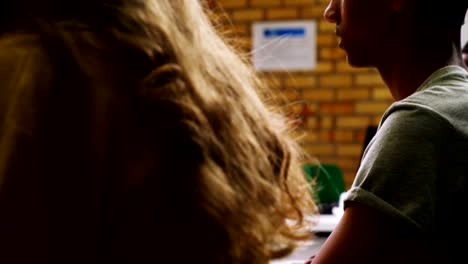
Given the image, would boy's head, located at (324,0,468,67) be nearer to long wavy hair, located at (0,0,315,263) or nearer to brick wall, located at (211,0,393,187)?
long wavy hair, located at (0,0,315,263)

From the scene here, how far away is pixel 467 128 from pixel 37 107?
2.28ft

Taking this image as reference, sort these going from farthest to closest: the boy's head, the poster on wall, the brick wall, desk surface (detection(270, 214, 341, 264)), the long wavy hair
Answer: the poster on wall < the brick wall < desk surface (detection(270, 214, 341, 264)) < the boy's head < the long wavy hair

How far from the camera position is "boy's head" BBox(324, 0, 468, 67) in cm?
114

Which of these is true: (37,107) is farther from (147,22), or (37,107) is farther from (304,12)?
(304,12)

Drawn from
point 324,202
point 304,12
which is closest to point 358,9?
point 324,202

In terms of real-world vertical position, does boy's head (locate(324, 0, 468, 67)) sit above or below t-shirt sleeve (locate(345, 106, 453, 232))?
above

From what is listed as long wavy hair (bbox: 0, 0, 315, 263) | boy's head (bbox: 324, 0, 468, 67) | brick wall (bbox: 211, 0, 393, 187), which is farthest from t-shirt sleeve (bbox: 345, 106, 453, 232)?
brick wall (bbox: 211, 0, 393, 187)

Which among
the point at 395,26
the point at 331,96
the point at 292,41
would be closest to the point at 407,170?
the point at 395,26

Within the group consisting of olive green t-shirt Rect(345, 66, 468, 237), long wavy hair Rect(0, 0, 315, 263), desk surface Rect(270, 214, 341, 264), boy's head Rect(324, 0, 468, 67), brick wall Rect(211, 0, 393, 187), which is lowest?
brick wall Rect(211, 0, 393, 187)

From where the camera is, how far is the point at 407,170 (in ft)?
3.08

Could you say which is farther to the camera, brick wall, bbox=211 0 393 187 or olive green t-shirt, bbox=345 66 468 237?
brick wall, bbox=211 0 393 187

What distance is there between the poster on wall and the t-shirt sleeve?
10.7 ft

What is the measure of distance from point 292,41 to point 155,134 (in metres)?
3.84

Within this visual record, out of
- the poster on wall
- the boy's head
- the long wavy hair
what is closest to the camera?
the long wavy hair
